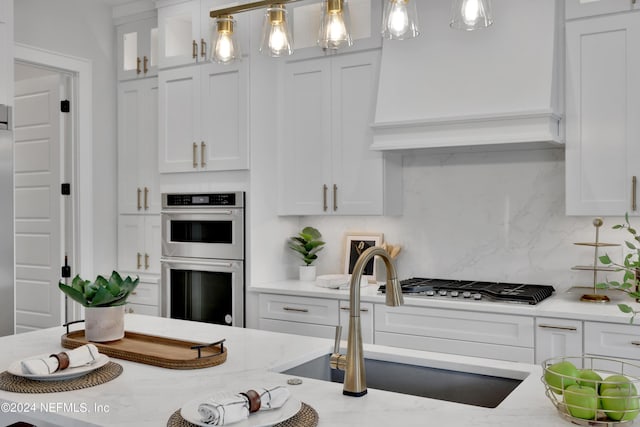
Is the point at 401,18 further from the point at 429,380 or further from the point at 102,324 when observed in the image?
the point at 102,324

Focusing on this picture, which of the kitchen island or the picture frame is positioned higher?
the picture frame

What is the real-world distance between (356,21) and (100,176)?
222 cm

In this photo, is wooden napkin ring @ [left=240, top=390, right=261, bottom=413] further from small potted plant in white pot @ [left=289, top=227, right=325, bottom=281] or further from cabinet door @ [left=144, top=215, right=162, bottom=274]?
cabinet door @ [left=144, top=215, right=162, bottom=274]

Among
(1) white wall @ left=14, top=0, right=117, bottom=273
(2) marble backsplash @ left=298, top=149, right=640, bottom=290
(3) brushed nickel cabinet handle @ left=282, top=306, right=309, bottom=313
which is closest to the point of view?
(2) marble backsplash @ left=298, top=149, right=640, bottom=290

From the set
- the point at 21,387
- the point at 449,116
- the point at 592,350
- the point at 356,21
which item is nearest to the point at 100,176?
the point at 356,21

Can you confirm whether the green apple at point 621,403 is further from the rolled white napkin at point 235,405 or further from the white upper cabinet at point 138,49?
the white upper cabinet at point 138,49

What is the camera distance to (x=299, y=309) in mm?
3787

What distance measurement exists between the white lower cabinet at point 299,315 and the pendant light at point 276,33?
196cm

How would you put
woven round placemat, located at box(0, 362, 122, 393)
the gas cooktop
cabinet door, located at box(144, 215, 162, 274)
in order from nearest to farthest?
woven round placemat, located at box(0, 362, 122, 393), the gas cooktop, cabinet door, located at box(144, 215, 162, 274)

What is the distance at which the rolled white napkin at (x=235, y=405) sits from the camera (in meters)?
1.32

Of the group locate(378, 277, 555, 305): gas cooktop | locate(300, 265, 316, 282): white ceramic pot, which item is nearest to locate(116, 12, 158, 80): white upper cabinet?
locate(300, 265, 316, 282): white ceramic pot

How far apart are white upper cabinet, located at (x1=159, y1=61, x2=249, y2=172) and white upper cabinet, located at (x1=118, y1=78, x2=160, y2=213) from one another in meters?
0.33

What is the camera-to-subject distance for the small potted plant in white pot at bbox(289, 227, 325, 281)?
4.20 meters

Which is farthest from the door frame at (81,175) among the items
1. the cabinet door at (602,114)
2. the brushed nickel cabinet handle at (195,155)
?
the cabinet door at (602,114)
